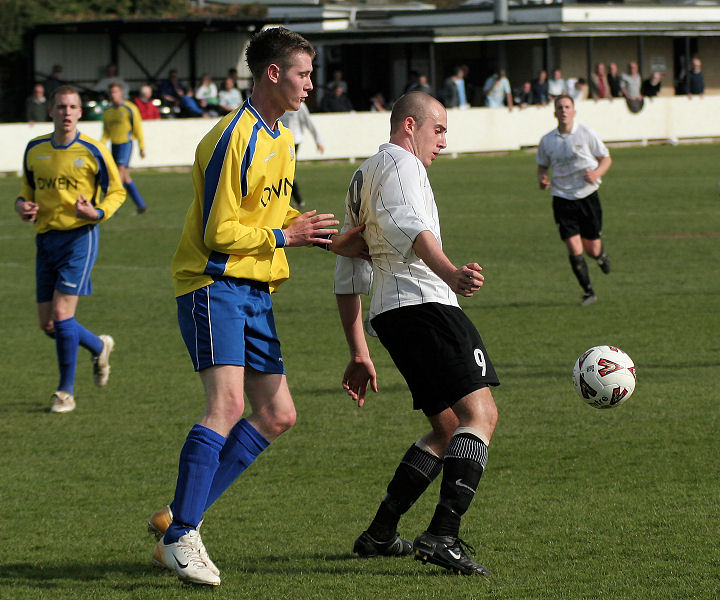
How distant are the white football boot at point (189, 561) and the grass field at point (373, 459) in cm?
7

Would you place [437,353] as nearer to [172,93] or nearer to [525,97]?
[172,93]

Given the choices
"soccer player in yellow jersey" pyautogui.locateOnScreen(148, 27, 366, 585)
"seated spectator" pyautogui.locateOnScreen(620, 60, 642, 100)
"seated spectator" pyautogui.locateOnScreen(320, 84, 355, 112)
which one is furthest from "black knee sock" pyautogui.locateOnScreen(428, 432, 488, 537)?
"seated spectator" pyautogui.locateOnScreen(620, 60, 642, 100)

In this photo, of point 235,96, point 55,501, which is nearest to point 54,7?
point 235,96

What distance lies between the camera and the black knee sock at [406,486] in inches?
202

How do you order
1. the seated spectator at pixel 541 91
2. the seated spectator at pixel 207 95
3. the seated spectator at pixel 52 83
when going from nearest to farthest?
the seated spectator at pixel 207 95 < the seated spectator at pixel 541 91 < the seated spectator at pixel 52 83

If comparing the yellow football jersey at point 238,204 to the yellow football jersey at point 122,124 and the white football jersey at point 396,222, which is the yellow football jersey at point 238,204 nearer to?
the white football jersey at point 396,222

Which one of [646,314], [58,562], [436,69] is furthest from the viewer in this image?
[436,69]

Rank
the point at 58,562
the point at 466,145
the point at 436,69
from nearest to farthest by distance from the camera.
A: the point at 58,562 → the point at 466,145 → the point at 436,69

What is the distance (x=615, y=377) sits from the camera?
6.29 meters

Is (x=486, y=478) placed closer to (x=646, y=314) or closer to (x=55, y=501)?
(x=55, y=501)

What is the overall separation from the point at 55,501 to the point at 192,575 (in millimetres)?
1805

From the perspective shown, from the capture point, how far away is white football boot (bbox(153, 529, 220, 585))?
4793mm

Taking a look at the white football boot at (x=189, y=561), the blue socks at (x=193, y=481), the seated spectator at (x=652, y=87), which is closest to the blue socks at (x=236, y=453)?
the blue socks at (x=193, y=481)

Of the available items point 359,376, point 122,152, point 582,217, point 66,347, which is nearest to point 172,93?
point 122,152
